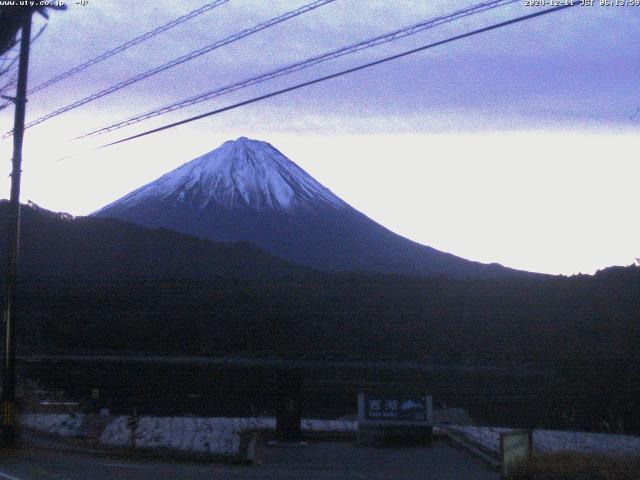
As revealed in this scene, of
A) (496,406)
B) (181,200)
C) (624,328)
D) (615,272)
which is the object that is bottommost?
(496,406)

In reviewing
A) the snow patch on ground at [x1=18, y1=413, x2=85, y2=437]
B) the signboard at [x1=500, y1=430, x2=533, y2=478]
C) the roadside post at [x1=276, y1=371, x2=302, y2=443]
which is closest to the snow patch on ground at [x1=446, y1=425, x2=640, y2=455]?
the roadside post at [x1=276, y1=371, x2=302, y2=443]

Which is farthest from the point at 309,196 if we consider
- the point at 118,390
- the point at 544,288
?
the point at 118,390

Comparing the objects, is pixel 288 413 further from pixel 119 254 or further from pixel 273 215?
pixel 273 215

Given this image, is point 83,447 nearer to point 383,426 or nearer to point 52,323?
point 383,426

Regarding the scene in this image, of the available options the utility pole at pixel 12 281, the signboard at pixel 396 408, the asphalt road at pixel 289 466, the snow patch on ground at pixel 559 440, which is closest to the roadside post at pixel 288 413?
the asphalt road at pixel 289 466

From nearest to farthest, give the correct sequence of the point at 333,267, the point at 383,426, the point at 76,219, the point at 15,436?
the point at 15,436, the point at 383,426, the point at 76,219, the point at 333,267

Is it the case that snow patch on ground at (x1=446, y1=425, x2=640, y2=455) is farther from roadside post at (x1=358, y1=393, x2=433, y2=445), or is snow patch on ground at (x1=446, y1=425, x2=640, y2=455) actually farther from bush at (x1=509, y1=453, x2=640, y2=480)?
bush at (x1=509, y1=453, x2=640, y2=480)

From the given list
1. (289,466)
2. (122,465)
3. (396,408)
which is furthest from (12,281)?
(396,408)
